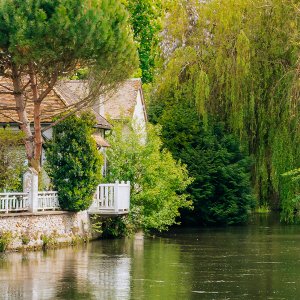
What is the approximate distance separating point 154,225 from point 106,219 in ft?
7.01

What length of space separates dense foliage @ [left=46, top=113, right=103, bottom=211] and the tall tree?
682 millimetres

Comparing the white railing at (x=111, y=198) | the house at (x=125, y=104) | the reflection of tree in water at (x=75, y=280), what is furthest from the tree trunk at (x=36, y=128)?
the house at (x=125, y=104)

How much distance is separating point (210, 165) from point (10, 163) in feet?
56.5

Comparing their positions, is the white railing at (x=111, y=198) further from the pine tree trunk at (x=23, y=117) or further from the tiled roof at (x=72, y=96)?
the tiled roof at (x=72, y=96)

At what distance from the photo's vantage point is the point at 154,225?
4447 cm

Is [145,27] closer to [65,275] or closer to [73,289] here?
[65,275]

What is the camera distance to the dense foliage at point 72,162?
130 feet

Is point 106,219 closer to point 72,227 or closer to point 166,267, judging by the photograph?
point 72,227

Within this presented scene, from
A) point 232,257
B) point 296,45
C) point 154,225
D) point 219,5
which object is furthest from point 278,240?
point 219,5

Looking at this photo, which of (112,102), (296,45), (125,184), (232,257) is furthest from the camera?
(112,102)

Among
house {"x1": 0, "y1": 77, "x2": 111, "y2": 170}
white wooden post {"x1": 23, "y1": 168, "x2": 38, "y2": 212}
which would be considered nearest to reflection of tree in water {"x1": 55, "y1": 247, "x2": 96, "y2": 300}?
white wooden post {"x1": 23, "y1": 168, "x2": 38, "y2": 212}

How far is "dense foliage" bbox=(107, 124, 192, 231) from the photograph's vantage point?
44625mm

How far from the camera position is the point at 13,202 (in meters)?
36.2

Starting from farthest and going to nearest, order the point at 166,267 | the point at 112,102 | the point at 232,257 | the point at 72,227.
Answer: the point at 112,102
the point at 72,227
the point at 232,257
the point at 166,267
